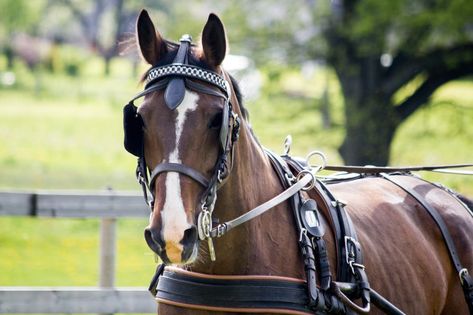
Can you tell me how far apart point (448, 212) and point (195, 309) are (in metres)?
1.99

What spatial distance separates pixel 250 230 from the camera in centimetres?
386

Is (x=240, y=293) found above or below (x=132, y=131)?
below

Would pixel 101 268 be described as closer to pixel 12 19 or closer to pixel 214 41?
pixel 214 41

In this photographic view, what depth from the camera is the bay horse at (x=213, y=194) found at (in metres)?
3.49

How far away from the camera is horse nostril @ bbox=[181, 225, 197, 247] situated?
3.42 m

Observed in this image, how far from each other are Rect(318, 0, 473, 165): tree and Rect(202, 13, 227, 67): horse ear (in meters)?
12.9

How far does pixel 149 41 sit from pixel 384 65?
14787 mm

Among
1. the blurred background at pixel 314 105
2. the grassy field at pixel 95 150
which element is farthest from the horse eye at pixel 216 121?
the blurred background at pixel 314 105

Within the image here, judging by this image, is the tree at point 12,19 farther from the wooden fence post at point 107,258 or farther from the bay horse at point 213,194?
the bay horse at point 213,194

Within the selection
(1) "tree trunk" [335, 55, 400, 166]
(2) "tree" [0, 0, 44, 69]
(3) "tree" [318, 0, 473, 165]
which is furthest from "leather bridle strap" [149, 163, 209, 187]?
(2) "tree" [0, 0, 44, 69]

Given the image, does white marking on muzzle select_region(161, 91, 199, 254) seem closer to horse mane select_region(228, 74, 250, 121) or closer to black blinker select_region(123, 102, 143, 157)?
black blinker select_region(123, 102, 143, 157)

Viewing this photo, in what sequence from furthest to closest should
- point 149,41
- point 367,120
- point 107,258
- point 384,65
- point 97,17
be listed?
point 97,17 < point 384,65 < point 367,120 < point 107,258 < point 149,41

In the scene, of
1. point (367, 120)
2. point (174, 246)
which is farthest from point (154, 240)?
point (367, 120)

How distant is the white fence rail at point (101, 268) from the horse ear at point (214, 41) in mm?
3440
